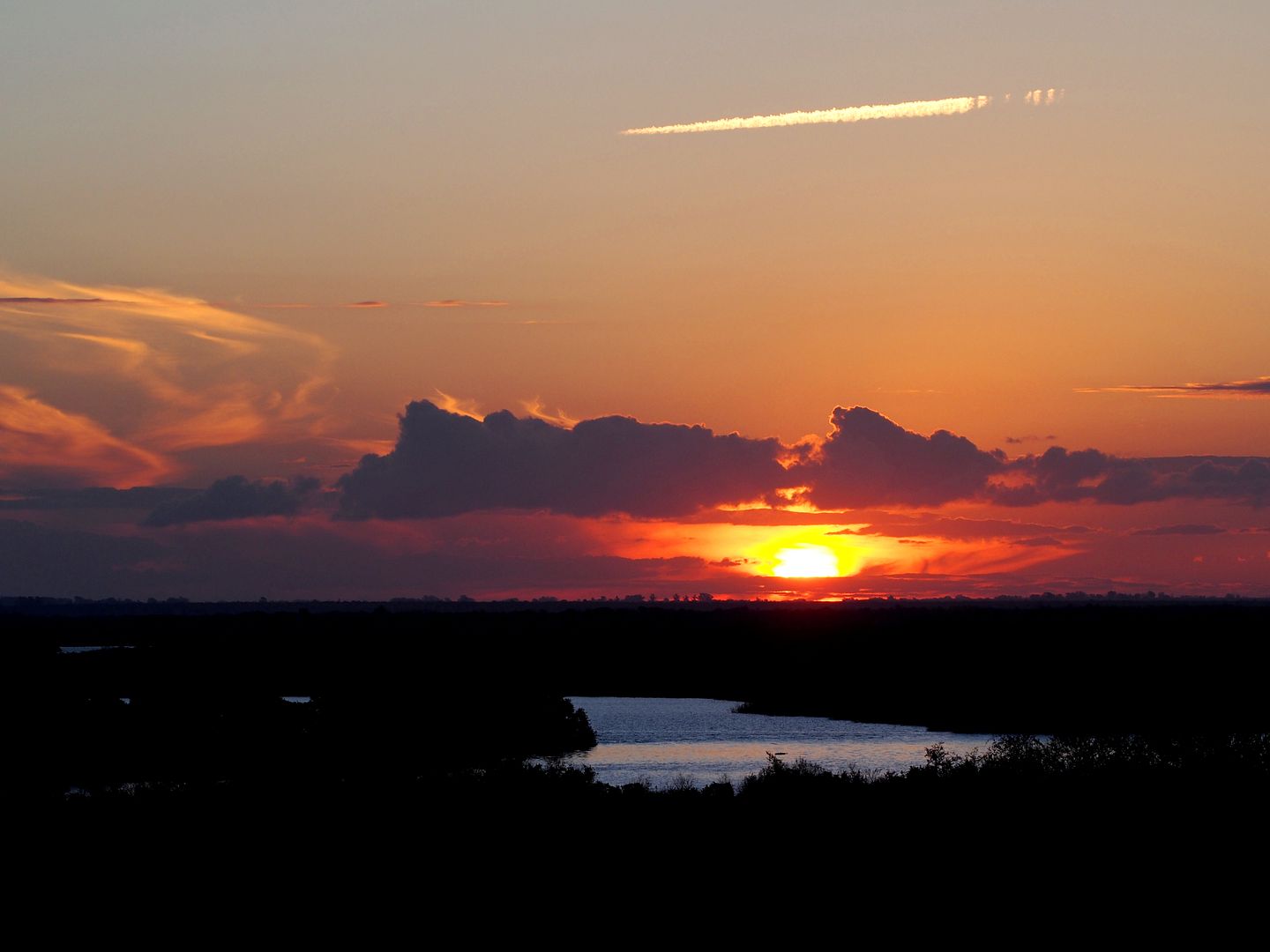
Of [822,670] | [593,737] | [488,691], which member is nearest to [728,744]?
[593,737]

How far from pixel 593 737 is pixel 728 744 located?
402 inches

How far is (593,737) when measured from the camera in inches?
4218

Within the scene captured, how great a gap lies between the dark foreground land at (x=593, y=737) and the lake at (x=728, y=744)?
4523 millimetres

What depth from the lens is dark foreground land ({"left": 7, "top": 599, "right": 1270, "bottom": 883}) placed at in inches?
2056

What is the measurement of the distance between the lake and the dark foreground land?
4.52 m

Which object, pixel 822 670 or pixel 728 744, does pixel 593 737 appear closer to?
pixel 728 744

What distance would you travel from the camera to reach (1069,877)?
4262 centimetres

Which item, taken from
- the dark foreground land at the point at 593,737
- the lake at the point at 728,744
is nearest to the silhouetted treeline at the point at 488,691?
the dark foreground land at the point at 593,737

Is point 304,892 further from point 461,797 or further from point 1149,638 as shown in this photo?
point 1149,638

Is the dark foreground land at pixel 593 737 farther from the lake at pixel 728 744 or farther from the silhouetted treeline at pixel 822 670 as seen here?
the lake at pixel 728 744

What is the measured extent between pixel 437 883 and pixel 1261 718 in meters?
82.2

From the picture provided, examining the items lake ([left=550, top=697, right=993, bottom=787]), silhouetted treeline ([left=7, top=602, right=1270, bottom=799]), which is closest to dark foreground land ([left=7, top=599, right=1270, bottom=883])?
silhouetted treeline ([left=7, top=602, right=1270, bottom=799])

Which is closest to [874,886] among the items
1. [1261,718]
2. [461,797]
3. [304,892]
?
[304,892]

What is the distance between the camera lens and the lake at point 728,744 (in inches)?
3435
